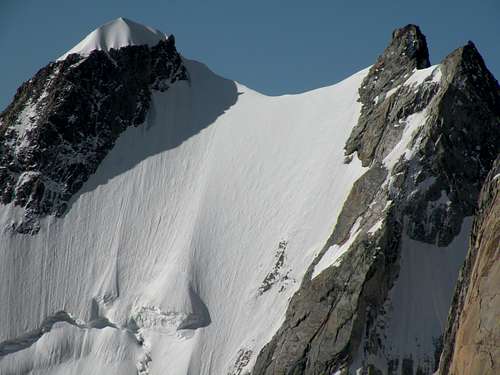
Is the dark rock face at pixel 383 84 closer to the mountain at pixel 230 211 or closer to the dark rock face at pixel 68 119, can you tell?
the mountain at pixel 230 211

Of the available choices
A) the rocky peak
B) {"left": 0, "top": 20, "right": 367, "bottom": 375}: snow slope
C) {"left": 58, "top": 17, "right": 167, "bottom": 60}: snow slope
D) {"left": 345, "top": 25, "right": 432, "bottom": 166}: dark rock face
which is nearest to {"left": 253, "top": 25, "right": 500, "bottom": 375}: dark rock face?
{"left": 345, "top": 25, "right": 432, "bottom": 166}: dark rock face

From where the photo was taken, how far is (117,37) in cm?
9462

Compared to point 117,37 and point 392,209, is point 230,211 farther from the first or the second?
point 117,37

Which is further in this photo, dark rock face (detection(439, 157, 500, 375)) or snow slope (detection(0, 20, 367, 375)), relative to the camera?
snow slope (detection(0, 20, 367, 375))

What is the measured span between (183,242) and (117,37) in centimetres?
2591

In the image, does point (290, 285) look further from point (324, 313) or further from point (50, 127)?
point (50, 127)

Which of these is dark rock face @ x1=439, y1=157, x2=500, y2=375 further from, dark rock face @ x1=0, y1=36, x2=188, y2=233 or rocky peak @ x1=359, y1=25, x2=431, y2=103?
dark rock face @ x1=0, y1=36, x2=188, y2=233

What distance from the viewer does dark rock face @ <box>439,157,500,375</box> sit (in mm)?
19953

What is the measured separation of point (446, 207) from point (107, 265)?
3179 cm

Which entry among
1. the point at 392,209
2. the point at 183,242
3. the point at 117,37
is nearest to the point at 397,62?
the point at 392,209

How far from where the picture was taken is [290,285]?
231 feet

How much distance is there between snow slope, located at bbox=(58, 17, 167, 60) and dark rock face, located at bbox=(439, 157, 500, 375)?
7395 cm

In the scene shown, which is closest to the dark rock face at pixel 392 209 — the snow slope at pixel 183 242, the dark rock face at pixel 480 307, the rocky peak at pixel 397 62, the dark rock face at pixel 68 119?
the rocky peak at pixel 397 62

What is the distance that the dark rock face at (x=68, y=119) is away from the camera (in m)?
85.9
